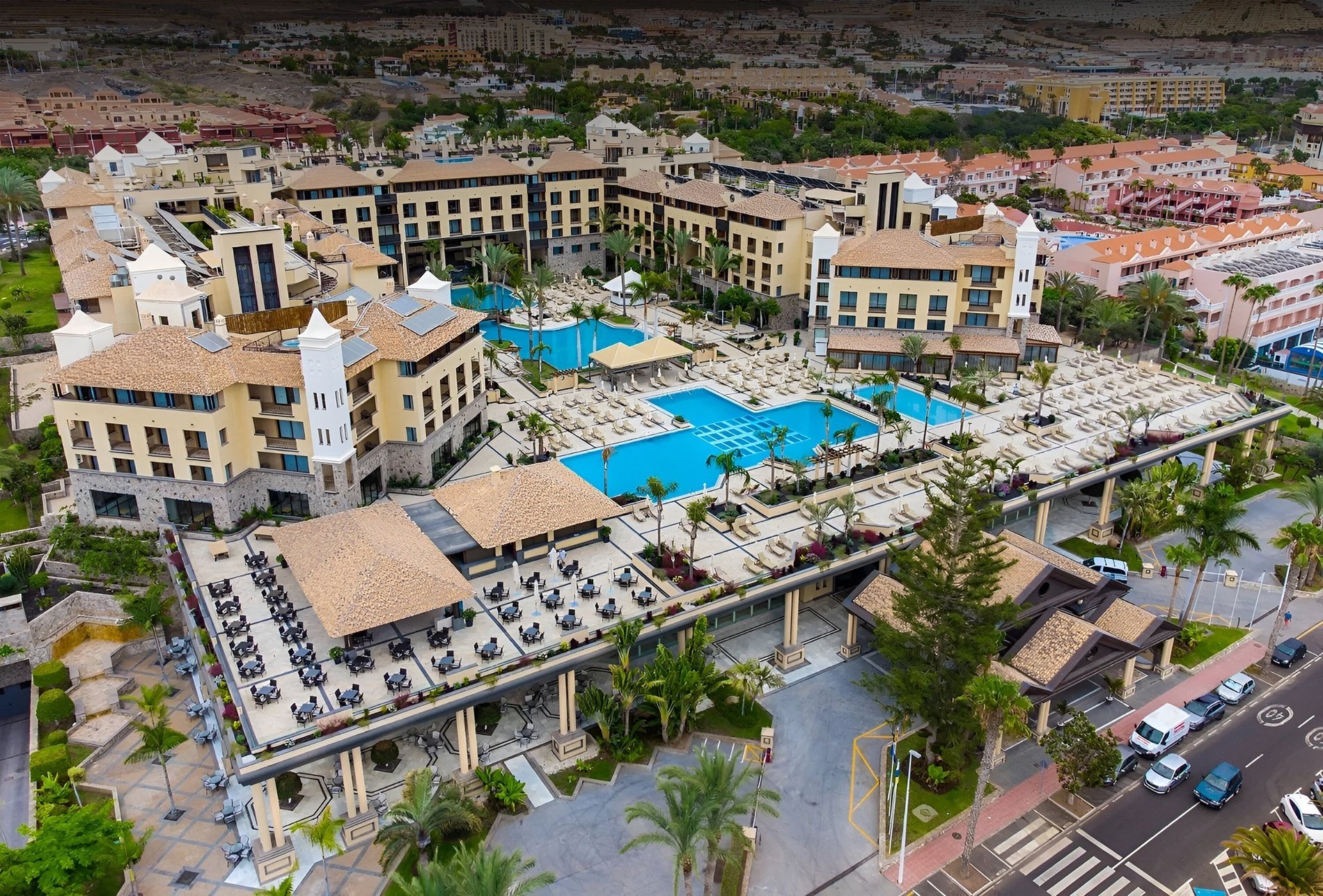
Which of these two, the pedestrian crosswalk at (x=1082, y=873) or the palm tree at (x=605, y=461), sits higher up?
the palm tree at (x=605, y=461)

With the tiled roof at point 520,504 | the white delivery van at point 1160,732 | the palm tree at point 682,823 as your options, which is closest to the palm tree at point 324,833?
the palm tree at point 682,823

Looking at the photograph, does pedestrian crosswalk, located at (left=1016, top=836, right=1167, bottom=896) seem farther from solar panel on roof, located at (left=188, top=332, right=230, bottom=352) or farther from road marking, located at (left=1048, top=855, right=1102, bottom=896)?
solar panel on roof, located at (left=188, top=332, right=230, bottom=352)

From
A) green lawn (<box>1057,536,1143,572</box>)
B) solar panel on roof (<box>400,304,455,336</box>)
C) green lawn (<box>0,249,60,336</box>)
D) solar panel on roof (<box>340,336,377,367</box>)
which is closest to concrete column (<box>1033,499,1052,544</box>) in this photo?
green lawn (<box>1057,536,1143,572</box>)

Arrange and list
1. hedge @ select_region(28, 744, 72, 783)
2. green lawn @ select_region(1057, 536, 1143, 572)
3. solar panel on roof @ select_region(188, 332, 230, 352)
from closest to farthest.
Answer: hedge @ select_region(28, 744, 72, 783), solar panel on roof @ select_region(188, 332, 230, 352), green lawn @ select_region(1057, 536, 1143, 572)

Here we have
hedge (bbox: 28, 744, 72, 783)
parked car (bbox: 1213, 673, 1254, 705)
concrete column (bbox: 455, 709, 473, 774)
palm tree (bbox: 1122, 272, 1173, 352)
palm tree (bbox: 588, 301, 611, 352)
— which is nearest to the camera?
concrete column (bbox: 455, 709, 473, 774)

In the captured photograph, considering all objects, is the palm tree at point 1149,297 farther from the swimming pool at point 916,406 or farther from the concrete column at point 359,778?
the concrete column at point 359,778

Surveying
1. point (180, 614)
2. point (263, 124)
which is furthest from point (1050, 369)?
point (263, 124)
